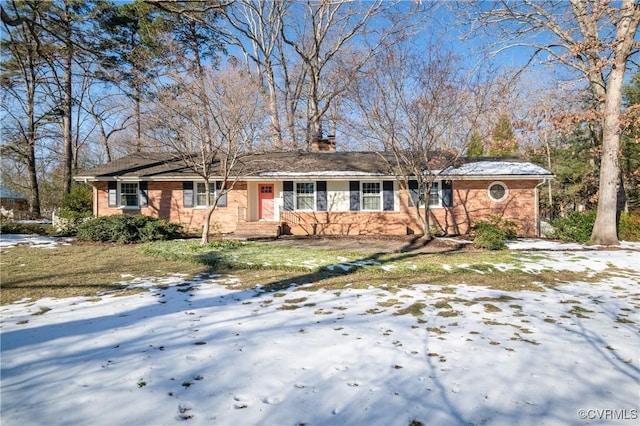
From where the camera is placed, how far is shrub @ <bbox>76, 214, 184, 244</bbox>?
11922 millimetres

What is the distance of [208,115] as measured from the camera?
11398mm

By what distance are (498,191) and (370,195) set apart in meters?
5.62

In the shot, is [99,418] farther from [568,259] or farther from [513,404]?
[568,259]

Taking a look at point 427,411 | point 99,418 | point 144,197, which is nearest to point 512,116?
point 427,411

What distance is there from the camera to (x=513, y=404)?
2.42 metres

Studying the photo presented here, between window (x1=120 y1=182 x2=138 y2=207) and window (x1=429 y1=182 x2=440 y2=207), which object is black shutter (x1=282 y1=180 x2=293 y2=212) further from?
window (x1=120 y1=182 x2=138 y2=207)

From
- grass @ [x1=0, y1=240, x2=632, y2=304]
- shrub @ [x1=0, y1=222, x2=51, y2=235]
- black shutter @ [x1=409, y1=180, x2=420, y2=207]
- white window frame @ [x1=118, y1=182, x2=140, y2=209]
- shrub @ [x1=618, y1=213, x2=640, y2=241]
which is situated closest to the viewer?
grass @ [x1=0, y1=240, x2=632, y2=304]

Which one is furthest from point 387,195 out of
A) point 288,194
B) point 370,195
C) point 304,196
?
point 288,194

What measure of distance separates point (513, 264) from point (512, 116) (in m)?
5.75

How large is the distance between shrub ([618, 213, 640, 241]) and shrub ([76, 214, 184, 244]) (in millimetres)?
17214

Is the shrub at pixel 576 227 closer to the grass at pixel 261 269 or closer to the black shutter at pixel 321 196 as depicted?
the grass at pixel 261 269

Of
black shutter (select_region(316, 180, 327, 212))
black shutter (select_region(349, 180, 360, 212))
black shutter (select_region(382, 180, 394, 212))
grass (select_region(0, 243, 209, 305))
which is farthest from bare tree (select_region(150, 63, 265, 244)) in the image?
black shutter (select_region(382, 180, 394, 212))

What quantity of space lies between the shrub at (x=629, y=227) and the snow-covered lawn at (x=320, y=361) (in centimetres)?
998

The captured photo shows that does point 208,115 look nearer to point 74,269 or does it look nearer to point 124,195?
point 74,269
